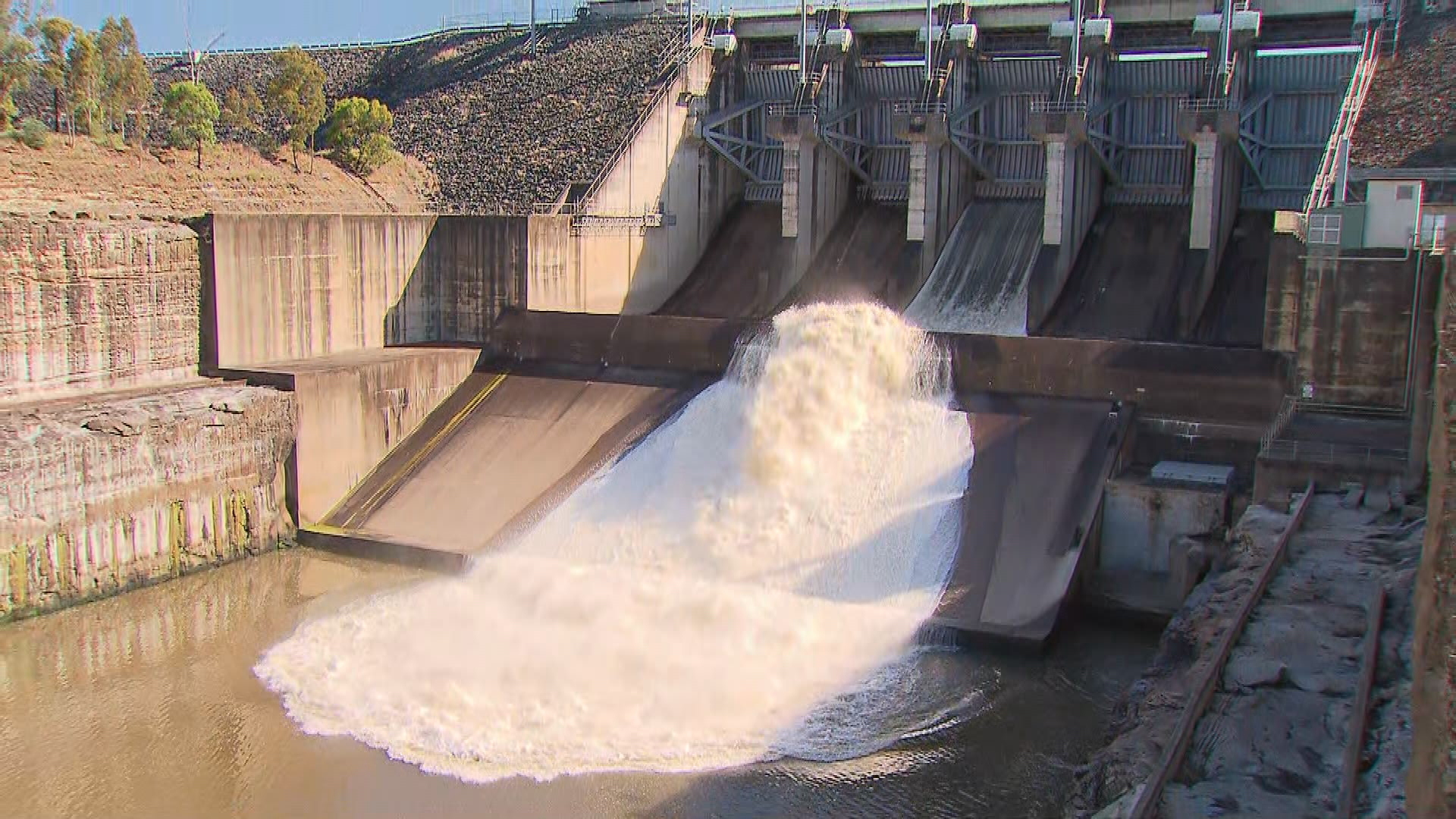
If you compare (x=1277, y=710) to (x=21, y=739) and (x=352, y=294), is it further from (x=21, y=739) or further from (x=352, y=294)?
(x=352, y=294)

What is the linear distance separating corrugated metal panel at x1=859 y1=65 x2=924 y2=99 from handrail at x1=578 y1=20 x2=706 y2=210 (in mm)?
3190

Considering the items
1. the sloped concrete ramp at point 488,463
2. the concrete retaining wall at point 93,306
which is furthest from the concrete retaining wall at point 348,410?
the concrete retaining wall at point 93,306

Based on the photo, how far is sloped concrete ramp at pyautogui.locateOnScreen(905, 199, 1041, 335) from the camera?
2020 centimetres

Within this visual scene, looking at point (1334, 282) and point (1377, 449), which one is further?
point (1334, 282)

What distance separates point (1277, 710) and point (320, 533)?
12052 mm

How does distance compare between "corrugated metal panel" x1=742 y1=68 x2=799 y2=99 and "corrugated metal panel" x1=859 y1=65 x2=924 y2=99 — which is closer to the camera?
"corrugated metal panel" x1=859 y1=65 x2=924 y2=99

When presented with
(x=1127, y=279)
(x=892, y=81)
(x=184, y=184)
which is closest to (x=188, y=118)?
(x=184, y=184)

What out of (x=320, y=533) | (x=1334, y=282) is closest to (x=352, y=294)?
(x=320, y=533)

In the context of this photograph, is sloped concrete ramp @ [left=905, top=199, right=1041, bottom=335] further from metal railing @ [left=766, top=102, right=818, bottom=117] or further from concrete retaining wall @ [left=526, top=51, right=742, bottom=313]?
concrete retaining wall @ [left=526, top=51, right=742, bottom=313]

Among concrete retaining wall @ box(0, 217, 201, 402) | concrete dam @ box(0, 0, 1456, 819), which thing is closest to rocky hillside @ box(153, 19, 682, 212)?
concrete dam @ box(0, 0, 1456, 819)

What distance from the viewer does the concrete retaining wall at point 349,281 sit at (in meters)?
17.3

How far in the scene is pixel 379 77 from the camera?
2898cm

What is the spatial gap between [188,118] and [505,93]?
6481mm

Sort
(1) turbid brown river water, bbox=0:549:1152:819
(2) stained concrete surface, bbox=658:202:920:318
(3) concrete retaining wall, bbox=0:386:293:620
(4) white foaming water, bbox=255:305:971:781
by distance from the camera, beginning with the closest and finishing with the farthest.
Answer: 1. (1) turbid brown river water, bbox=0:549:1152:819
2. (4) white foaming water, bbox=255:305:971:781
3. (3) concrete retaining wall, bbox=0:386:293:620
4. (2) stained concrete surface, bbox=658:202:920:318
